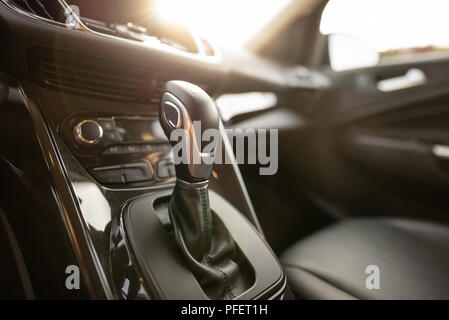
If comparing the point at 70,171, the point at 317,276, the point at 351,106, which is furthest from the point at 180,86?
the point at 351,106

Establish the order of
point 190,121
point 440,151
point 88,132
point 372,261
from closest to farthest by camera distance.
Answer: point 190,121 < point 88,132 < point 372,261 < point 440,151

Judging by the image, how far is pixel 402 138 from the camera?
4.42 feet

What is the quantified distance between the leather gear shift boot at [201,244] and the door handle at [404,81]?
1.19 m

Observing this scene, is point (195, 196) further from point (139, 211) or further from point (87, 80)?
point (87, 80)

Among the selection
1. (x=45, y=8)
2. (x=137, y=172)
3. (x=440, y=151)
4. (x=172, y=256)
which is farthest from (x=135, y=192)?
(x=440, y=151)

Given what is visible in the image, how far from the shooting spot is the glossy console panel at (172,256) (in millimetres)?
425

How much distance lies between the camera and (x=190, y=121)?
1.47 ft

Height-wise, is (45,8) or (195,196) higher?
(45,8)

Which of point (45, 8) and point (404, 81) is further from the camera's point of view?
point (404, 81)

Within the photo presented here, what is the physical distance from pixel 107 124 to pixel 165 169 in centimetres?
14

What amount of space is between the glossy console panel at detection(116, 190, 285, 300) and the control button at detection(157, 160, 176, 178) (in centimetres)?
5

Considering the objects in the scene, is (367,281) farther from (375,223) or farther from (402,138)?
(402,138)

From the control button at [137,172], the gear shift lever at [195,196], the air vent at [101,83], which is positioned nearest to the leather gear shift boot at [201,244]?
the gear shift lever at [195,196]

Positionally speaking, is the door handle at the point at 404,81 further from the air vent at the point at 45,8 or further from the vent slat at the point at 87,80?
the air vent at the point at 45,8
